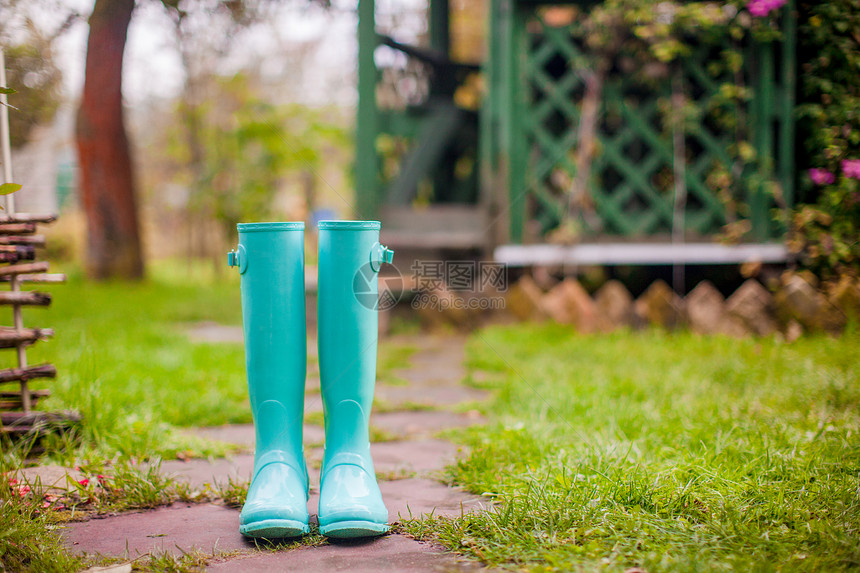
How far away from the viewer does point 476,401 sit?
2.17m

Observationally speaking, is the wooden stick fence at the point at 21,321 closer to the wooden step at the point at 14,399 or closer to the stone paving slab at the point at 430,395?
the wooden step at the point at 14,399

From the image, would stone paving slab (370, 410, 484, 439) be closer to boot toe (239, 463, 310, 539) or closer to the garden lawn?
the garden lawn

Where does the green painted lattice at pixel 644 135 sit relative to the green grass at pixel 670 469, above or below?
above

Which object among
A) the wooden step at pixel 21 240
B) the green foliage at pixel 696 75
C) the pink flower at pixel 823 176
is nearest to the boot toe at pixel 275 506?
the wooden step at pixel 21 240

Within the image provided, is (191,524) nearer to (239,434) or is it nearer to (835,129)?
(239,434)

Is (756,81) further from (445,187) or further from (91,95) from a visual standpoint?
(91,95)

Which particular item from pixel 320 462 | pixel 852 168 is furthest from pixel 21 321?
pixel 852 168

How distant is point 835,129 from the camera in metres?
2.03

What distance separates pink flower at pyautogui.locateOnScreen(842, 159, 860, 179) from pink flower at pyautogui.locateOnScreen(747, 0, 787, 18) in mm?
802

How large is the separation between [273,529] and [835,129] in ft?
6.79

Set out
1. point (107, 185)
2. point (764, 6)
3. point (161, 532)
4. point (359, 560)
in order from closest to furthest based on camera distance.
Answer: point (359, 560) < point (161, 532) < point (764, 6) < point (107, 185)

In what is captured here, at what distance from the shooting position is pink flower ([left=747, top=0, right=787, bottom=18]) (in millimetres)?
2395

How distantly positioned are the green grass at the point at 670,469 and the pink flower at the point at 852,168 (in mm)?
648

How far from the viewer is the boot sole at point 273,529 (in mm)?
1107
